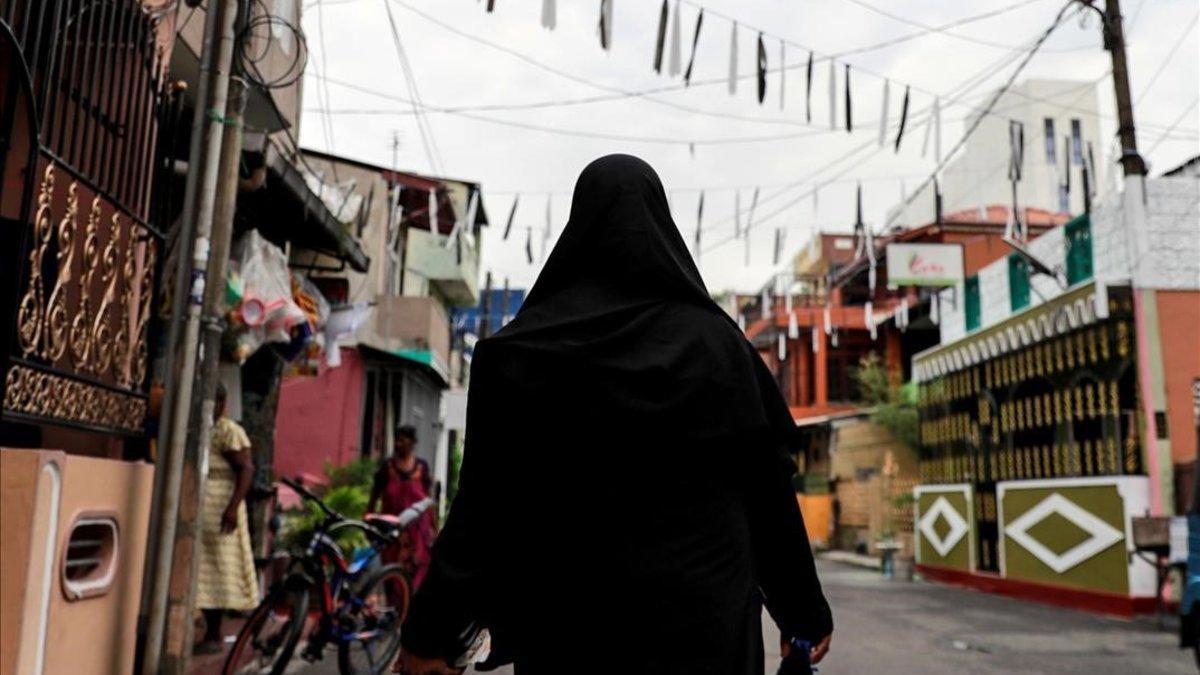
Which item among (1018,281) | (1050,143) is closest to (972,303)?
(1018,281)

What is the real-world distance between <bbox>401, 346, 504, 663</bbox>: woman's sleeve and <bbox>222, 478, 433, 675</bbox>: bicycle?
3.78 m

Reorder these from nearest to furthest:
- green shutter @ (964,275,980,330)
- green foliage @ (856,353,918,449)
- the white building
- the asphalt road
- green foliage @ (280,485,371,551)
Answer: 1. the asphalt road
2. green foliage @ (280,485,371,551)
3. green shutter @ (964,275,980,330)
4. green foliage @ (856,353,918,449)
5. the white building

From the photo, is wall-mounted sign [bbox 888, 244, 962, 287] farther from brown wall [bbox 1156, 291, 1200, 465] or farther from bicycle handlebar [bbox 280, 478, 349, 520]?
bicycle handlebar [bbox 280, 478, 349, 520]

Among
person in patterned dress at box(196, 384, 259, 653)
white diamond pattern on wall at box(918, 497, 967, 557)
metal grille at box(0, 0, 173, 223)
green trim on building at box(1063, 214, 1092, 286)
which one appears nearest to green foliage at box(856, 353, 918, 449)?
white diamond pattern on wall at box(918, 497, 967, 557)

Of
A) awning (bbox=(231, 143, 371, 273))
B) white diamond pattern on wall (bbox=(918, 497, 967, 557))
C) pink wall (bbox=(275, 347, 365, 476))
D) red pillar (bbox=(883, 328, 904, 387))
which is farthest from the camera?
red pillar (bbox=(883, 328, 904, 387))

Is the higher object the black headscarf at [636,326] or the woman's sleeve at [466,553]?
the black headscarf at [636,326]

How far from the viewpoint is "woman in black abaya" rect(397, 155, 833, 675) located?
1.88 metres

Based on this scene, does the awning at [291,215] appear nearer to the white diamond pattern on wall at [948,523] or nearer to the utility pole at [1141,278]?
the utility pole at [1141,278]

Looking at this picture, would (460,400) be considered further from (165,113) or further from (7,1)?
(7,1)

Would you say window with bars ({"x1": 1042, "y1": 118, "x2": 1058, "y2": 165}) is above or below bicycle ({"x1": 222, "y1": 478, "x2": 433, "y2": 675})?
above

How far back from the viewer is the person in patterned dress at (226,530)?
6.32 metres

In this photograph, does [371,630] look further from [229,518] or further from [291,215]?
[291,215]

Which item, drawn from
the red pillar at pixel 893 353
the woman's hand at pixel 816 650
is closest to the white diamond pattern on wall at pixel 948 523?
the red pillar at pixel 893 353

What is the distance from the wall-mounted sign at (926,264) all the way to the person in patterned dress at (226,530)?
13.5m
